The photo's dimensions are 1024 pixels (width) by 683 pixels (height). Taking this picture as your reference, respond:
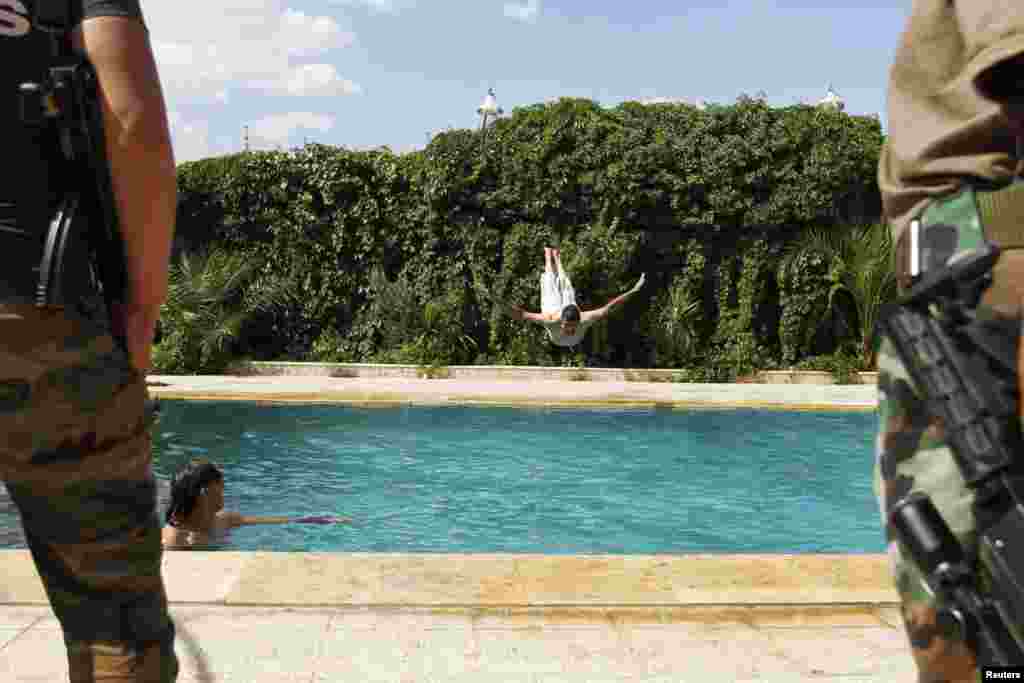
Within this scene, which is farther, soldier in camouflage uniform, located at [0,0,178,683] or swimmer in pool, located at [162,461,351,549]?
swimmer in pool, located at [162,461,351,549]

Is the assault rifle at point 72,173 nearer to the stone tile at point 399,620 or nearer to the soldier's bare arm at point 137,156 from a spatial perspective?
the soldier's bare arm at point 137,156

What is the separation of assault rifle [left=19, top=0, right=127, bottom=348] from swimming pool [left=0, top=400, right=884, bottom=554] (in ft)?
15.5

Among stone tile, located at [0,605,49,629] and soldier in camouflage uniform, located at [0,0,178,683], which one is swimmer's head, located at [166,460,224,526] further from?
soldier in camouflage uniform, located at [0,0,178,683]

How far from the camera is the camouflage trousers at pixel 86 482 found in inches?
61.3

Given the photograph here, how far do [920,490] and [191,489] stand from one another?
15.2ft

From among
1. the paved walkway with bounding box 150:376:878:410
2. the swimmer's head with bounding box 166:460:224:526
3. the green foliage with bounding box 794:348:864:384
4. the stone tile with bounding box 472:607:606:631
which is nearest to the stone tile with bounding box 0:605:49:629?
the stone tile with bounding box 472:607:606:631

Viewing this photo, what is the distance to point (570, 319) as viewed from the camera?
468 inches

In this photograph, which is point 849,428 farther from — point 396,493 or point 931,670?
point 931,670

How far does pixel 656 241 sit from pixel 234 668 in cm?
1329

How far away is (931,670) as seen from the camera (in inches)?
55.4

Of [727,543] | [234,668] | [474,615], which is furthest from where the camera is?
[727,543]

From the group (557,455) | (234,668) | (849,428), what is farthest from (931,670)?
(849,428)

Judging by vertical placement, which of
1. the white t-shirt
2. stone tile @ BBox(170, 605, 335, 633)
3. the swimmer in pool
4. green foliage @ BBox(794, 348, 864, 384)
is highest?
stone tile @ BBox(170, 605, 335, 633)

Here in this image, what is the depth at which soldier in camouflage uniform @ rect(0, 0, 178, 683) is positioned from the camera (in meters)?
1.56
